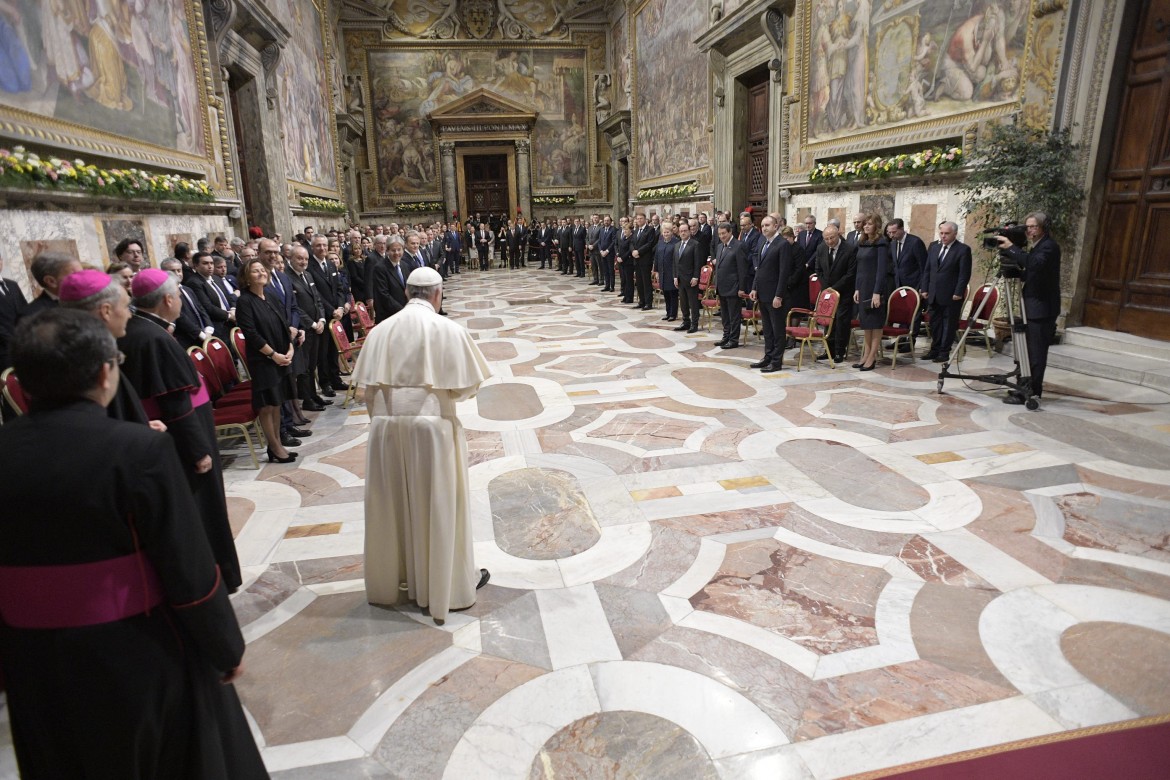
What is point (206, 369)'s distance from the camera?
4.66 meters

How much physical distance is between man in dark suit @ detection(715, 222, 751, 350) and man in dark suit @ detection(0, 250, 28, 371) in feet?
23.8

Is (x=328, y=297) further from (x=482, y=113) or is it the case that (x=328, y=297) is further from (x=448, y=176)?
(x=482, y=113)

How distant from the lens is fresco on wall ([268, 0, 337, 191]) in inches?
551

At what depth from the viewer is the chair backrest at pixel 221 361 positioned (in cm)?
485

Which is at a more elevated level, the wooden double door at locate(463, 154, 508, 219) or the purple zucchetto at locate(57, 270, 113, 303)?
the wooden double door at locate(463, 154, 508, 219)

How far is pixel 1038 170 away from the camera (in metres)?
7.10

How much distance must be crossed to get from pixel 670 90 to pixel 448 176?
10.3m

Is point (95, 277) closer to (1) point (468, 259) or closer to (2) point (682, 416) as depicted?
(2) point (682, 416)

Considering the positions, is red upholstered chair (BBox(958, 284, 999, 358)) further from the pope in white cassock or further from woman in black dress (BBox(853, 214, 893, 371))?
the pope in white cassock

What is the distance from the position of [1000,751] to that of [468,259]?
23.3m

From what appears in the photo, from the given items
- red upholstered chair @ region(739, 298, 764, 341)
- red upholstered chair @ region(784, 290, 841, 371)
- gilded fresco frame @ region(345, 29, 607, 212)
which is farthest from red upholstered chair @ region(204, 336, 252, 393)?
gilded fresco frame @ region(345, 29, 607, 212)

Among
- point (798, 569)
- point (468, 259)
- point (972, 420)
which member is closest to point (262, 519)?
point (798, 569)

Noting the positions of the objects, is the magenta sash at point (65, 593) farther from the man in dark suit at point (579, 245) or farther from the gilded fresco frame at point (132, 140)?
the man in dark suit at point (579, 245)

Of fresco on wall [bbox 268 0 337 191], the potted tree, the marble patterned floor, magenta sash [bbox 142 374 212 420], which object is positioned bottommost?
the marble patterned floor
